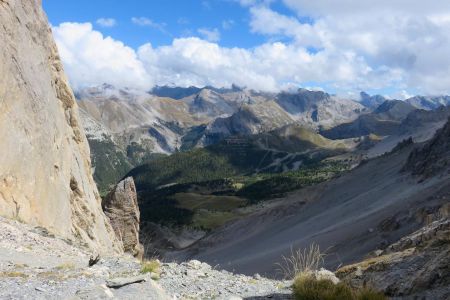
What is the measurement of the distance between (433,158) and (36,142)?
10359cm

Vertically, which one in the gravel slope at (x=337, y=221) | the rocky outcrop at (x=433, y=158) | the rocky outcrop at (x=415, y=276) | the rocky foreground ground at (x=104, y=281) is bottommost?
the gravel slope at (x=337, y=221)

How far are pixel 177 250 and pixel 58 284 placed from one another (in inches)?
5647

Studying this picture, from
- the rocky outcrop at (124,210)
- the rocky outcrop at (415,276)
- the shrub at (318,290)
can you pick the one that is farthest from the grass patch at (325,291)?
the rocky outcrop at (124,210)

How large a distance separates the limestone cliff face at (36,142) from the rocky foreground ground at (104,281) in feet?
19.7

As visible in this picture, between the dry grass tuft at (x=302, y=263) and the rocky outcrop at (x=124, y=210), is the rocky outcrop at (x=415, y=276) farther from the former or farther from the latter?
the rocky outcrop at (x=124, y=210)

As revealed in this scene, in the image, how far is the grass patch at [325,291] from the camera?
9.82 metres

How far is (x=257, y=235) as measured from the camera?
118812 mm

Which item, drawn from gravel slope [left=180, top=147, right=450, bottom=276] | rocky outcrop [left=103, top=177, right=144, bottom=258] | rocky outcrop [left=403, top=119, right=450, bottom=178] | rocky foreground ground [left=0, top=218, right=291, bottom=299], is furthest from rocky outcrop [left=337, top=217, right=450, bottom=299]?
rocky outcrop [left=403, top=119, right=450, bottom=178]

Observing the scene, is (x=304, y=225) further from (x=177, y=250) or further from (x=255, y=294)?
(x=255, y=294)

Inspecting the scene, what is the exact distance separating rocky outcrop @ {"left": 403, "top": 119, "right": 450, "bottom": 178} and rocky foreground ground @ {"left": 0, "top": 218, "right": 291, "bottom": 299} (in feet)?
312

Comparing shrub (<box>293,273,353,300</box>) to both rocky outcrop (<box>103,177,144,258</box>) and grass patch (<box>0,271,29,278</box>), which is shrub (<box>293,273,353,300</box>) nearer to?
grass patch (<box>0,271,29,278</box>)

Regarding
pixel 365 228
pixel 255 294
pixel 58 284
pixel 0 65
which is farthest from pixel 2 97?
pixel 365 228

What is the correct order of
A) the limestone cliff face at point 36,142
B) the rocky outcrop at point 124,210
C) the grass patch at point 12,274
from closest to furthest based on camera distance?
the grass patch at point 12,274 → the limestone cliff face at point 36,142 → the rocky outcrop at point 124,210

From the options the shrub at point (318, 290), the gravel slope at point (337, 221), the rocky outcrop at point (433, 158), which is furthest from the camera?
the rocky outcrop at point (433, 158)
